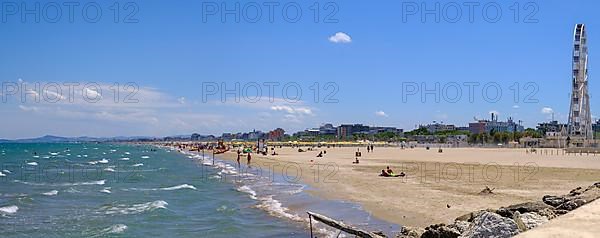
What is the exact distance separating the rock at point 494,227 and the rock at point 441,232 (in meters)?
1.47

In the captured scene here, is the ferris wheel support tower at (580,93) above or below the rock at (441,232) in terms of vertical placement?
above

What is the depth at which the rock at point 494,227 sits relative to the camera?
294 inches

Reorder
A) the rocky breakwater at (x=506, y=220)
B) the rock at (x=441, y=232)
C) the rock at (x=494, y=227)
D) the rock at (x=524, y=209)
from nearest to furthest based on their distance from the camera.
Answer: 1. the rock at (x=494, y=227)
2. the rocky breakwater at (x=506, y=220)
3. the rock at (x=441, y=232)
4. the rock at (x=524, y=209)

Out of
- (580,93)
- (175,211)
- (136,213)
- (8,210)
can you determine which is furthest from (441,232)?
(580,93)

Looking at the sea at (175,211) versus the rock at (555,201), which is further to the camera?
the sea at (175,211)

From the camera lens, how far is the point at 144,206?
22922 mm

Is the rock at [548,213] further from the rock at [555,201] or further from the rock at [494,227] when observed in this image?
the rock at [494,227]

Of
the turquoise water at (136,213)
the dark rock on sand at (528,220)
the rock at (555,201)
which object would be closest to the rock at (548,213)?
the dark rock on sand at (528,220)

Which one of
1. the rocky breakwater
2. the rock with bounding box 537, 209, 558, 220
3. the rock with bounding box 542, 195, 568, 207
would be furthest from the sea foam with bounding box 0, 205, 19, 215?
the rock with bounding box 537, 209, 558, 220

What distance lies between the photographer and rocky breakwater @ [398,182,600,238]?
7.58m

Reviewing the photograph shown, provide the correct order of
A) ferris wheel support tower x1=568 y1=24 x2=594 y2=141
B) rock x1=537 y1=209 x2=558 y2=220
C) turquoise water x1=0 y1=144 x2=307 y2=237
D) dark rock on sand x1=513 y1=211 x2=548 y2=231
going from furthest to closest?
1. ferris wheel support tower x1=568 y1=24 x2=594 y2=141
2. turquoise water x1=0 y1=144 x2=307 y2=237
3. rock x1=537 y1=209 x2=558 y2=220
4. dark rock on sand x1=513 y1=211 x2=548 y2=231

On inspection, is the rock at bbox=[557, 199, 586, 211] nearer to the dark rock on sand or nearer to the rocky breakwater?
the rocky breakwater

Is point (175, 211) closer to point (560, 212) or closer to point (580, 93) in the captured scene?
point (560, 212)

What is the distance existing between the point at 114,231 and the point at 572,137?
77772mm
